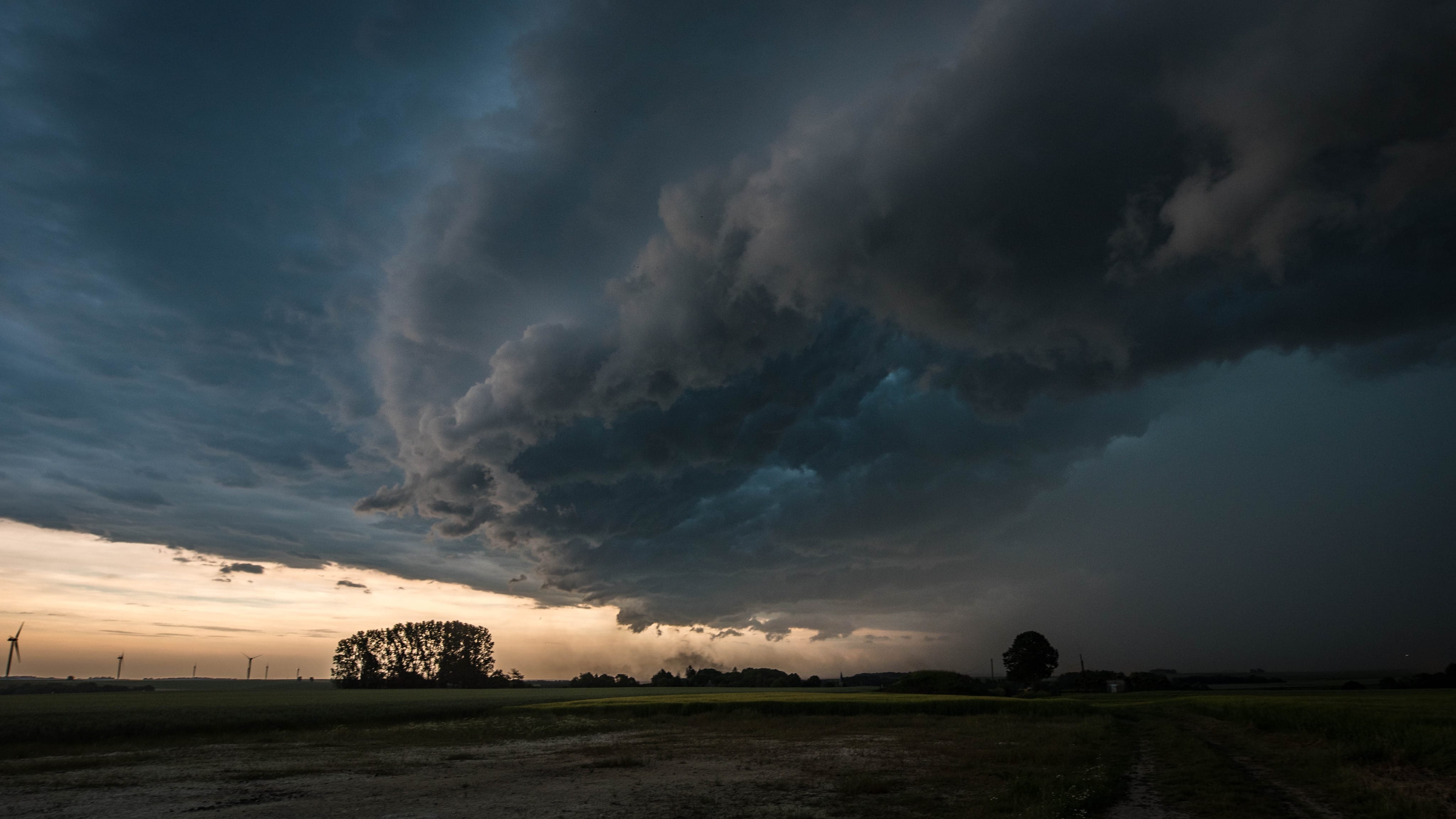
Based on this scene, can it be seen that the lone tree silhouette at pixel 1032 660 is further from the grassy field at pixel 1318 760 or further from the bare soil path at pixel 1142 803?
the bare soil path at pixel 1142 803

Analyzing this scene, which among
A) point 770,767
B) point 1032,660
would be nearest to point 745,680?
point 1032,660

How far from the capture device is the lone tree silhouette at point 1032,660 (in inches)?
5064

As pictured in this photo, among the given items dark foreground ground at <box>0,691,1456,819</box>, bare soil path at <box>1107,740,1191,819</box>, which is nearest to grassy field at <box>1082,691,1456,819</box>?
dark foreground ground at <box>0,691,1456,819</box>

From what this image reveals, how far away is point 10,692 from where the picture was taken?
131 m

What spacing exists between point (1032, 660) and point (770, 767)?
122706 mm

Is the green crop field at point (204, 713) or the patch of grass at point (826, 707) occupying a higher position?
the green crop field at point (204, 713)

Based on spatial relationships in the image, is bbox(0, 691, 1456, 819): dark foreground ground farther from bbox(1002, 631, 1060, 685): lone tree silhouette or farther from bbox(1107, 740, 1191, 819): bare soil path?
bbox(1002, 631, 1060, 685): lone tree silhouette

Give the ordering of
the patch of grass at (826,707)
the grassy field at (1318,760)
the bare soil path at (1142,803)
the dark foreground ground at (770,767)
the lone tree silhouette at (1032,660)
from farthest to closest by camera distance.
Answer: the lone tree silhouette at (1032,660) → the patch of grass at (826,707) → the dark foreground ground at (770,767) → the grassy field at (1318,760) → the bare soil path at (1142,803)

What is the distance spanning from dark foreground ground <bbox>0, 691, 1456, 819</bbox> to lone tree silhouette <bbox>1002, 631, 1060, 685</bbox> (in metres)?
80.6

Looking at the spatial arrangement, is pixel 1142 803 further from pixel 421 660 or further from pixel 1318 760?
pixel 421 660

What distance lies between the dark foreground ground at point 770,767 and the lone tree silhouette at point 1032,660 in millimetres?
80617

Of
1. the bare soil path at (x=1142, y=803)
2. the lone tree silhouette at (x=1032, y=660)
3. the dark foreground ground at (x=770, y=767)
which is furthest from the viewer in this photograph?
the lone tree silhouette at (x=1032, y=660)

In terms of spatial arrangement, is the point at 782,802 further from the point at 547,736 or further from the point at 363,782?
the point at 547,736

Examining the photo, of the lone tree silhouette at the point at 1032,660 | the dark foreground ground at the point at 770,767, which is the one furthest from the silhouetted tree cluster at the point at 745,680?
the dark foreground ground at the point at 770,767
